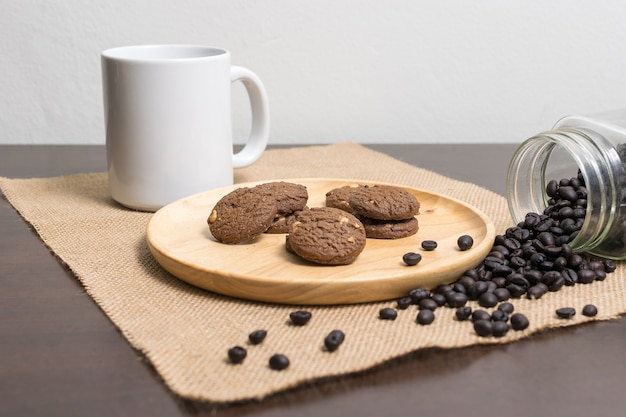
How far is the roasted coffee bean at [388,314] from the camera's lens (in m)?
1.05

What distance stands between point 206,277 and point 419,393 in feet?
1.28

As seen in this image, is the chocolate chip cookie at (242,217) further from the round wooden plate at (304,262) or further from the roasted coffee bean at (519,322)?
the roasted coffee bean at (519,322)

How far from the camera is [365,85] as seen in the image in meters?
2.41

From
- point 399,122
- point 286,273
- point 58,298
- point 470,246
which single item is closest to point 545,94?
point 399,122

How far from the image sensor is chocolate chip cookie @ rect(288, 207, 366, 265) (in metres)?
1.16

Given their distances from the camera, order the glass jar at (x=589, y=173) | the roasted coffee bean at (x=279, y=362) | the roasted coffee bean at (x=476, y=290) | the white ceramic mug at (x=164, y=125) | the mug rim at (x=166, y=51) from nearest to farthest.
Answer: the roasted coffee bean at (x=279, y=362) < the roasted coffee bean at (x=476, y=290) < the glass jar at (x=589, y=173) < the white ceramic mug at (x=164, y=125) < the mug rim at (x=166, y=51)

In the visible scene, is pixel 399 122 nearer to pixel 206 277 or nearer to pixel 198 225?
pixel 198 225

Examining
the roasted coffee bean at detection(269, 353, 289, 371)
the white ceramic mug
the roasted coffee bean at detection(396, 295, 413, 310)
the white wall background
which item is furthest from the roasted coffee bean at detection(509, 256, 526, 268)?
the white wall background

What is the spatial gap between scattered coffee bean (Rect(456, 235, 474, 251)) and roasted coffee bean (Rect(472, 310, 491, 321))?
0.71 ft

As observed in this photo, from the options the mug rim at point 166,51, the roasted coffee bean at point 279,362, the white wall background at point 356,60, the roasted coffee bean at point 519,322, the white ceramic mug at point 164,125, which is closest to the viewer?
the roasted coffee bean at point 279,362

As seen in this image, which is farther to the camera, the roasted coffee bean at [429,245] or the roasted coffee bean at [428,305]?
the roasted coffee bean at [429,245]

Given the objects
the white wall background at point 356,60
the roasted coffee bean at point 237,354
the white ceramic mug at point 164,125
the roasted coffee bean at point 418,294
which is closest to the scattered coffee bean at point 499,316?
the roasted coffee bean at point 418,294

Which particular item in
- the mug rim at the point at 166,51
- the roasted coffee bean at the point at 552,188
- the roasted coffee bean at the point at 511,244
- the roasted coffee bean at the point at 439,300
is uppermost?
the mug rim at the point at 166,51

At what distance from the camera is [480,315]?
3.37 ft
